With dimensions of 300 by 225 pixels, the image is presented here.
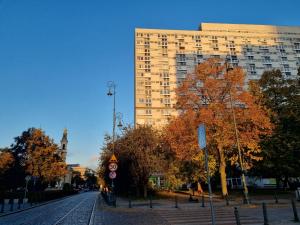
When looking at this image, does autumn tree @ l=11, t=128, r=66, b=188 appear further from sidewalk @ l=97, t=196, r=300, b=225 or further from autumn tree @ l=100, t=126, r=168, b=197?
sidewalk @ l=97, t=196, r=300, b=225

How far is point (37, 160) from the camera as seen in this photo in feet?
141

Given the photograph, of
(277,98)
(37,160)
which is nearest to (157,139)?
(277,98)

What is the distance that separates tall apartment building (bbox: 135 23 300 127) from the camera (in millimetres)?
75625

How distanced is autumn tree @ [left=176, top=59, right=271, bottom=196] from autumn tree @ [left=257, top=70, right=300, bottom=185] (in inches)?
119

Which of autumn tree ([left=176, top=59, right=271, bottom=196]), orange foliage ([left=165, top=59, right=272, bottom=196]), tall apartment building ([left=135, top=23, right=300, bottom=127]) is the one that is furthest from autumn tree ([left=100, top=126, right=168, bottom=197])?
tall apartment building ([left=135, top=23, right=300, bottom=127])

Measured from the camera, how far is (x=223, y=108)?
23.2 meters

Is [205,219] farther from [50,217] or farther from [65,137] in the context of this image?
[65,137]

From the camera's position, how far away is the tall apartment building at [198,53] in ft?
248

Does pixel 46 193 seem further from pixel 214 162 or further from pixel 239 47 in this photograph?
pixel 239 47

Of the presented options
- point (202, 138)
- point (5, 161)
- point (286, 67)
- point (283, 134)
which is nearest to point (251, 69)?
point (286, 67)

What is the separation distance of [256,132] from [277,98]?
32.2 ft

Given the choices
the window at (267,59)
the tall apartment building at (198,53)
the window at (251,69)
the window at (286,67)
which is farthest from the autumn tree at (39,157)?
the window at (286,67)

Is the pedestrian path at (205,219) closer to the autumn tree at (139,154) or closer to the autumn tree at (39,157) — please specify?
the autumn tree at (139,154)

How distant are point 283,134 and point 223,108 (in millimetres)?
8487
